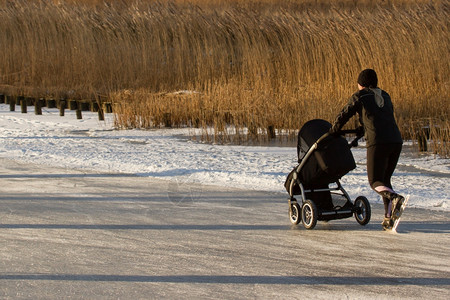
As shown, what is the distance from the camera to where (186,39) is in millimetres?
16953

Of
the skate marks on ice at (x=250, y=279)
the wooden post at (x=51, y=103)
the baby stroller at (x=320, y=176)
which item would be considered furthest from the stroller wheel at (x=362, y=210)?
the wooden post at (x=51, y=103)

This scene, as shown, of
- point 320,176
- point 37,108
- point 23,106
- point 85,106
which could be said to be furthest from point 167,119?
point 320,176

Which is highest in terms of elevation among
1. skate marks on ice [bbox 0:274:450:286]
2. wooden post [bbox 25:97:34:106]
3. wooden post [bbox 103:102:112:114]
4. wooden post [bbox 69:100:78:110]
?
wooden post [bbox 25:97:34:106]

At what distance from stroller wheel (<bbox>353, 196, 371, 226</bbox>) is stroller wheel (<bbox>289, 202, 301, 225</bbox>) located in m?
0.46

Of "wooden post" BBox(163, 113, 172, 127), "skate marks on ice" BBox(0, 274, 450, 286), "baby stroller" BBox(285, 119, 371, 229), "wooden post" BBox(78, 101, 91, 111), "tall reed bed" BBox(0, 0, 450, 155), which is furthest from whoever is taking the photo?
"wooden post" BBox(78, 101, 91, 111)

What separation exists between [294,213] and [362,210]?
1.81 feet

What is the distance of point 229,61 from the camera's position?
16.3 meters

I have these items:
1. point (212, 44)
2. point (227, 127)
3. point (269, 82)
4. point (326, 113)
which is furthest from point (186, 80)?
point (326, 113)

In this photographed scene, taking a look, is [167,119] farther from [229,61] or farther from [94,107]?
[229,61]

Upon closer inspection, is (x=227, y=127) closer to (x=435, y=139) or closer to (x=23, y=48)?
(x=435, y=139)

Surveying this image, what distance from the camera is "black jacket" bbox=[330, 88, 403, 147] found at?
581 centimetres

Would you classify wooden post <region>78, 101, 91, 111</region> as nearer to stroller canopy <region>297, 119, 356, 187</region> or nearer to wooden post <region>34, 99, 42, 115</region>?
wooden post <region>34, 99, 42, 115</region>

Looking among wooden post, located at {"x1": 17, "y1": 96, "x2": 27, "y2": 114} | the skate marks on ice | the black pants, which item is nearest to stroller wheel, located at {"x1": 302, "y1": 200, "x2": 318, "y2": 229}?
the black pants

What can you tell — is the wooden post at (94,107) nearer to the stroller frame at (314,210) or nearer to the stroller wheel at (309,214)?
the stroller frame at (314,210)
